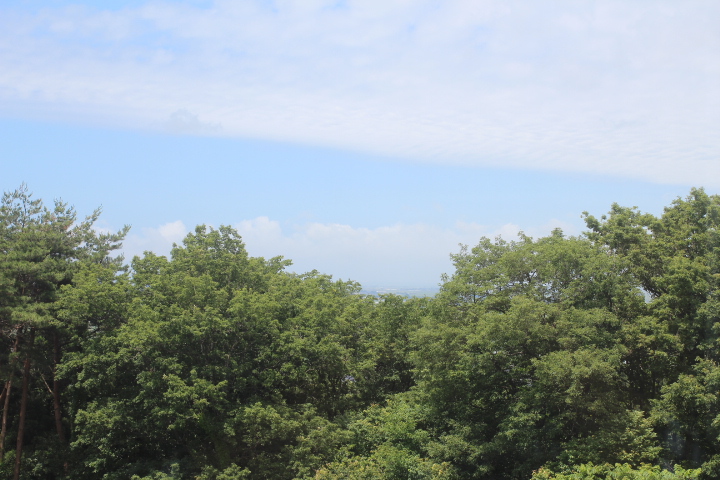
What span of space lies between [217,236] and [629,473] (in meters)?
18.7

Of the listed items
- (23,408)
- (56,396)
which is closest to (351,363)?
(56,396)

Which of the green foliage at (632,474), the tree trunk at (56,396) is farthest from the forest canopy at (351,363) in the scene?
the green foliage at (632,474)

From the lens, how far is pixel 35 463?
2211 cm

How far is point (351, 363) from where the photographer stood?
2450cm

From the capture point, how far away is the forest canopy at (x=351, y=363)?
683 inches

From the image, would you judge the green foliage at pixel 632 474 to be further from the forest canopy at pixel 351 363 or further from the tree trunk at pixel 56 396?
the tree trunk at pixel 56 396

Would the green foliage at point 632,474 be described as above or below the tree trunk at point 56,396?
above

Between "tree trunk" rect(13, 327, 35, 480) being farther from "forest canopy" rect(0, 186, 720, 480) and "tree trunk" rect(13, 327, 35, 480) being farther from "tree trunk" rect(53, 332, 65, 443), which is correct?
"tree trunk" rect(53, 332, 65, 443)

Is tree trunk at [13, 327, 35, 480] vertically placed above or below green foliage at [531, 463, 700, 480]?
below

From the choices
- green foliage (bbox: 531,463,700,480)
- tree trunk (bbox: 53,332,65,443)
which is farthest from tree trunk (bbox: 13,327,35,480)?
green foliage (bbox: 531,463,700,480)

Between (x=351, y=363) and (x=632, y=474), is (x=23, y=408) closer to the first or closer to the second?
(x=351, y=363)

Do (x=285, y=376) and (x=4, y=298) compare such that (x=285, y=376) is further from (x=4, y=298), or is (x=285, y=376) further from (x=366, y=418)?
(x=4, y=298)

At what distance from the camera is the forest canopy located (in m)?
17.3

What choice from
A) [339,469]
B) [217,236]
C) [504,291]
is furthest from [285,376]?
[504,291]
